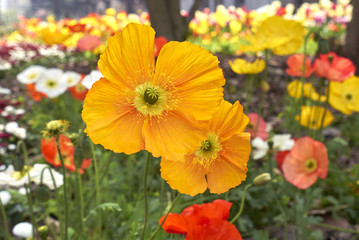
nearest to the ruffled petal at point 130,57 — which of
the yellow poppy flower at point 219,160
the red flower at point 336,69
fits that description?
the yellow poppy flower at point 219,160

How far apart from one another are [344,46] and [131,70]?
3.50 meters

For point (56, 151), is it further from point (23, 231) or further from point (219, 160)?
point (219, 160)

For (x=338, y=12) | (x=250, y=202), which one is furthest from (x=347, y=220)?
(x=338, y=12)

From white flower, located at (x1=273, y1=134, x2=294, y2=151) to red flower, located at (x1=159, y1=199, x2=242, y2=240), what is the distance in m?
0.86

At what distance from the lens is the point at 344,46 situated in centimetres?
367

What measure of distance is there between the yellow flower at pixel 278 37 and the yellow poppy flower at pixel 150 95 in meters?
0.83

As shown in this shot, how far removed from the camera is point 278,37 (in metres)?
1.53

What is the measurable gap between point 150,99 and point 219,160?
7.4 inches

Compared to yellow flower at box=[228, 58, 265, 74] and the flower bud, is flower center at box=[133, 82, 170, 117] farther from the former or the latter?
yellow flower at box=[228, 58, 265, 74]

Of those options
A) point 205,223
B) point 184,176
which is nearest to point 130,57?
point 184,176

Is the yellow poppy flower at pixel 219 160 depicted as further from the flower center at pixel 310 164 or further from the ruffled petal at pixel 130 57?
the flower center at pixel 310 164

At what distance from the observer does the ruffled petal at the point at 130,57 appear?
0.63 metres

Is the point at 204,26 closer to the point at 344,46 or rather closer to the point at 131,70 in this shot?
the point at 344,46

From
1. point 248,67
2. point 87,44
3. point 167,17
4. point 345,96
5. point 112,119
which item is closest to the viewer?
point 112,119
